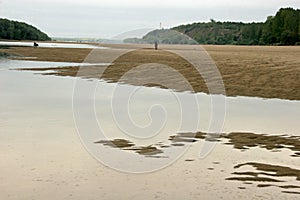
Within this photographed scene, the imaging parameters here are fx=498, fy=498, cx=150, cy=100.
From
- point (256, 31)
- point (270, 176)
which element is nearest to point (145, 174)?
point (270, 176)

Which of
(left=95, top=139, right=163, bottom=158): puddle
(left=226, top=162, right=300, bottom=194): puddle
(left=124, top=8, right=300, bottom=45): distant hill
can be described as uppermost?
(left=124, top=8, right=300, bottom=45): distant hill

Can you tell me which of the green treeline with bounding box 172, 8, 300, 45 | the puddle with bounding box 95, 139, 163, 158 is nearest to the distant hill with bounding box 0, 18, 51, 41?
the green treeline with bounding box 172, 8, 300, 45

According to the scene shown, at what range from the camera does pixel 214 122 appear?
543 inches

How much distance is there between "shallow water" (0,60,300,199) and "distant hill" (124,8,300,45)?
3806 cm

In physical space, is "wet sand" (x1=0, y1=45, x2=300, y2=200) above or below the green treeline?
below

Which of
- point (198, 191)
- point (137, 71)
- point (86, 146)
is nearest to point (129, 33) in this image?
point (86, 146)

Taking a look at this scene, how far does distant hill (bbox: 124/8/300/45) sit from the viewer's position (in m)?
93.4

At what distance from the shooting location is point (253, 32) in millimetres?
125125

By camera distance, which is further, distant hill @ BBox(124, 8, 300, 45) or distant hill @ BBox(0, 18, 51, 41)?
distant hill @ BBox(0, 18, 51, 41)

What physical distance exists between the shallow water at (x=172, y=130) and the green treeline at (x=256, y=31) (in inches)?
3074

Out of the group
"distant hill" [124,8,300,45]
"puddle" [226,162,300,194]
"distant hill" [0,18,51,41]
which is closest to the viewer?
"puddle" [226,162,300,194]

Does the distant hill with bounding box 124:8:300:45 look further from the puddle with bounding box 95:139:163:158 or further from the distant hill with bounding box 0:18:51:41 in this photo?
the distant hill with bounding box 0:18:51:41

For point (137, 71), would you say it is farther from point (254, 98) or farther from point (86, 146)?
point (86, 146)

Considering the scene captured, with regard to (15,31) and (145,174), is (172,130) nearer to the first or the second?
(145,174)
